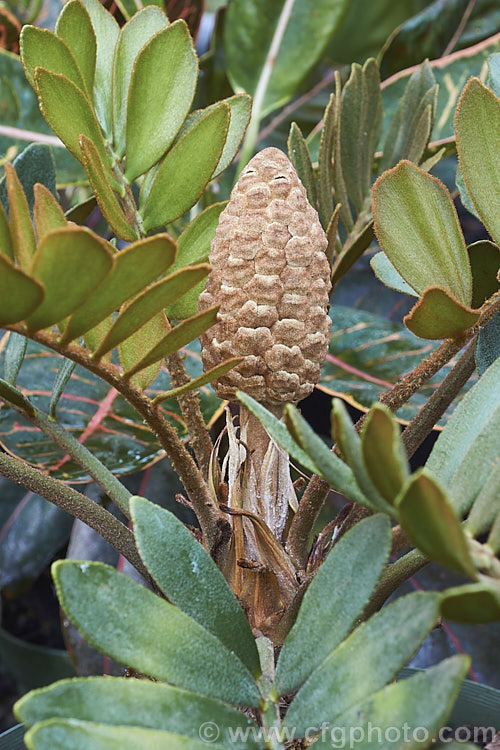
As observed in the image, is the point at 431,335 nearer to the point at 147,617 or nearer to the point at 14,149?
the point at 147,617

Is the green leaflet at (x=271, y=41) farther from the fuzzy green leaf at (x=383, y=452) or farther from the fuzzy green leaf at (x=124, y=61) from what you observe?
the fuzzy green leaf at (x=383, y=452)

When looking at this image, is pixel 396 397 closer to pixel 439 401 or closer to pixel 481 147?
pixel 439 401

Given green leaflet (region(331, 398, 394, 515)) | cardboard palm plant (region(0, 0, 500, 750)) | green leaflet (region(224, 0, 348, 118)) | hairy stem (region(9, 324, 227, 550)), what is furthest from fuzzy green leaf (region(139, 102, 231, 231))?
green leaflet (region(224, 0, 348, 118))

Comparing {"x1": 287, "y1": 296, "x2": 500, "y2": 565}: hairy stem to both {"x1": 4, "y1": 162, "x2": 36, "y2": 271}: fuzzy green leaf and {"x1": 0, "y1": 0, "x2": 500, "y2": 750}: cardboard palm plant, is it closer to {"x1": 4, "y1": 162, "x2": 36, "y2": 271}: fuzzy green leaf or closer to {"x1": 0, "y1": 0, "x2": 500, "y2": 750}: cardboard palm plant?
{"x1": 0, "y1": 0, "x2": 500, "y2": 750}: cardboard palm plant

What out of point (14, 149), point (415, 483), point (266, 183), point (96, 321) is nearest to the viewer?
point (415, 483)

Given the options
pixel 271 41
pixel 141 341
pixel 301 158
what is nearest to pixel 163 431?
pixel 141 341

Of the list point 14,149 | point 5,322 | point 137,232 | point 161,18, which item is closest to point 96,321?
point 5,322

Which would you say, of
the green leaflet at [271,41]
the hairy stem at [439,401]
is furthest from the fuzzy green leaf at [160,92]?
the green leaflet at [271,41]
